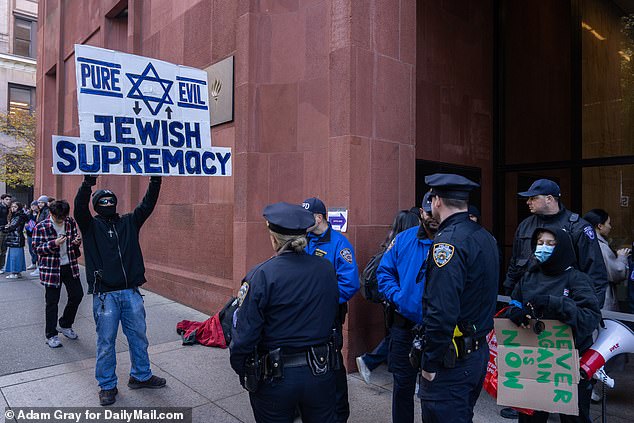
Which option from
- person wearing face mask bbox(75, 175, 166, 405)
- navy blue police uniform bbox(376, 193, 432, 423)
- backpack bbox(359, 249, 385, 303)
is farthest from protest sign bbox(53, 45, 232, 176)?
navy blue police uniform bbox(376, 193, 432, 423)

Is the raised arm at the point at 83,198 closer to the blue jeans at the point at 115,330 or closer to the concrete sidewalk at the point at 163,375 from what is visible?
the blue jeans at the point at 115,330

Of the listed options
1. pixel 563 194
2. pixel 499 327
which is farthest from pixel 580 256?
pixel 563 194

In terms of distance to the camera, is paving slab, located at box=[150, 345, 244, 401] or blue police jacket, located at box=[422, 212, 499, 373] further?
paving slab, located at box=[150, 345, 244, 401]

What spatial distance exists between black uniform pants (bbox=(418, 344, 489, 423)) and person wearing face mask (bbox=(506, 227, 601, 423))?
604 millimetres

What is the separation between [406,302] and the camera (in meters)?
3.60

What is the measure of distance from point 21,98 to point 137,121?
31.7m

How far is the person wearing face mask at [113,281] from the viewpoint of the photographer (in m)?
4.52

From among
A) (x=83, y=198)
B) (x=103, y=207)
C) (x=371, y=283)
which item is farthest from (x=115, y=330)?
(x=371, y=283)

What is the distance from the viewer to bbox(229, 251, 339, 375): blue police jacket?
2691 millimetres

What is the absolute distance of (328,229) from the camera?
439 centimetres

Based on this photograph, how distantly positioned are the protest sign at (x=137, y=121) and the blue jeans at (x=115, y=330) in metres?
1.26

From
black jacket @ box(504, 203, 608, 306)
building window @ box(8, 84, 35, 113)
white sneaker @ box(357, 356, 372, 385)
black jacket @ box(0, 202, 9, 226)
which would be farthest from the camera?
building window @ box(8, 84, 35, 113)

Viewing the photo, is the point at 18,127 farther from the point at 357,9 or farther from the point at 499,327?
the point at 499,327

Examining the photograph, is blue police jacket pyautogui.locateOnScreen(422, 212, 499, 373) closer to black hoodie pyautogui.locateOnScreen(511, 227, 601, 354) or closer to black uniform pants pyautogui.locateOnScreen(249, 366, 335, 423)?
black hoodie pyautogui.locateOnScreen(511, 227, 601, 354)
